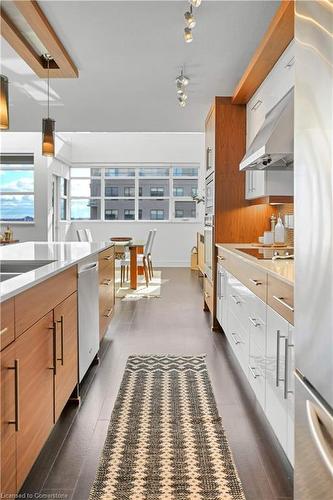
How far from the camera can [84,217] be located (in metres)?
12.2

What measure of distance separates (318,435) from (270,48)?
3.01 meters

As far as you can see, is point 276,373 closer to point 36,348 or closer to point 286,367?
point 286,367

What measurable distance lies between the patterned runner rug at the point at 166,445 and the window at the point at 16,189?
7795 millimetres

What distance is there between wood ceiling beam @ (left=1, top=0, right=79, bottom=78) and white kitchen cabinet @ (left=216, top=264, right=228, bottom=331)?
2.40 meters

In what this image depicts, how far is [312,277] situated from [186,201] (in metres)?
11.1

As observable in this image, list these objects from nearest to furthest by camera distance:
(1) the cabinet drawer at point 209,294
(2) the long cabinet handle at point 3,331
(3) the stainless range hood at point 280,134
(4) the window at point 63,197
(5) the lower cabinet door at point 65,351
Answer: (2) the long cabinet handle at point 3,331
(5) the lower cabinet door at point 65,351
(3) the stainless range hood at point 280,134
(1) the cabinet drawer at point 209,294
(4) the window at point 63,197

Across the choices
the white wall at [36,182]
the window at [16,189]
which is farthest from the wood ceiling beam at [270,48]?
the window at [16,189]

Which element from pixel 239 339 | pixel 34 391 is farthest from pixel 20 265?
pixel 239 339

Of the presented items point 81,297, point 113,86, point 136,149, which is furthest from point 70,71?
point 136,149

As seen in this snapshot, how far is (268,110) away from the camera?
3811 mm

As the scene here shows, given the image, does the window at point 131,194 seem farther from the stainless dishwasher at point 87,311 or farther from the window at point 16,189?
the stainless dishwasher at point 87,311

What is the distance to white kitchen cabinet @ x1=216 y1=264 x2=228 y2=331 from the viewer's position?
412 cm

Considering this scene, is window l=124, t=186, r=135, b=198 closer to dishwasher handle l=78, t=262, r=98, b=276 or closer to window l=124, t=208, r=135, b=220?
window l=124, t=208, r=135, b=220

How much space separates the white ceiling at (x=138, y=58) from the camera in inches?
133
